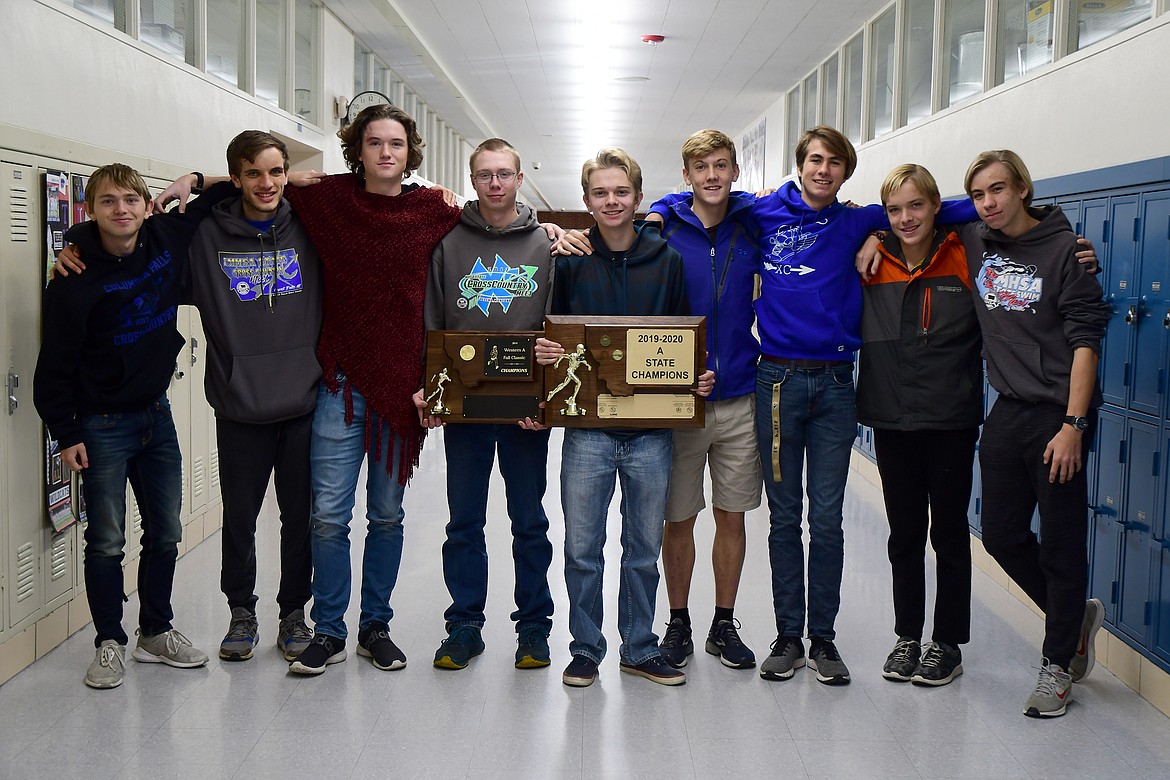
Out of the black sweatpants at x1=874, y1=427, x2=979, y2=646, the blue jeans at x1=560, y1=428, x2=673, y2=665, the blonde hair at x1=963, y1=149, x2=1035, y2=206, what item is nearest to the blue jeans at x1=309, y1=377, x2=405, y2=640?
the blue jeans at x1=560, y1=428, x2=673, y2=665

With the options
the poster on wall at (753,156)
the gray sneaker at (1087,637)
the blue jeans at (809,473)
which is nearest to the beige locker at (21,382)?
the blue jeans at (809,473)

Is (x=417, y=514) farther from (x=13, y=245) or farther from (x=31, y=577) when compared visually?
(x=13, y=245)

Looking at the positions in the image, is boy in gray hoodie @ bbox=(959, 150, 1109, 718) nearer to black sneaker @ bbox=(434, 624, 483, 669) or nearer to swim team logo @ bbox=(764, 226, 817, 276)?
swim team logo @ bbox=(764, 226, 817, 276)

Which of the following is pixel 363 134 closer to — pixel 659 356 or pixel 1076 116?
pixel 659 356

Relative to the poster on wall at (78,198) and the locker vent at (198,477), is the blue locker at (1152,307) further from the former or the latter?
the locker vent at (198,477)

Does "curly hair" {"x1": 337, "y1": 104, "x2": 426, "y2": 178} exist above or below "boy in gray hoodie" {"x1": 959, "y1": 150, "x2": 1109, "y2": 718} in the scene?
above

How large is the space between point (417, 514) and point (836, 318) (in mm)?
3163

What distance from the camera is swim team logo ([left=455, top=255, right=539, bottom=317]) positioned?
3207 millimetres

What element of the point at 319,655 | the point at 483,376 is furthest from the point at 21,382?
the point at 483,376

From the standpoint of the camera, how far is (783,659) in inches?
132

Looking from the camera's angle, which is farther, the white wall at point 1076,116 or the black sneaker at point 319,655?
the white wall at point 1076,116

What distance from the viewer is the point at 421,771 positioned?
8.94 ft

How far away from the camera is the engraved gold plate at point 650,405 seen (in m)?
3.09

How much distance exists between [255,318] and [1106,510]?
298 centimetres
